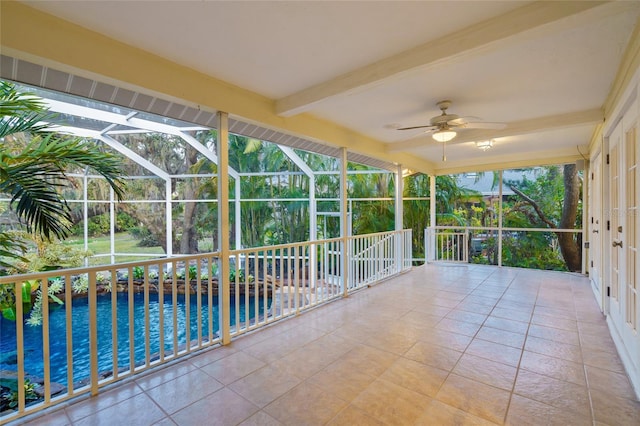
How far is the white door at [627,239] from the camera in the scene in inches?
87.8

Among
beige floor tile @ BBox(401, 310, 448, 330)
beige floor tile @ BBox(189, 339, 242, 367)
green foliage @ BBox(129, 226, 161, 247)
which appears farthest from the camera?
green foliage @ BBox(129, 226, 161, 247)

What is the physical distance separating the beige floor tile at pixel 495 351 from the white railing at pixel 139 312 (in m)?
1.77

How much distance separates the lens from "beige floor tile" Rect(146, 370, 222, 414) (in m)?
1.97

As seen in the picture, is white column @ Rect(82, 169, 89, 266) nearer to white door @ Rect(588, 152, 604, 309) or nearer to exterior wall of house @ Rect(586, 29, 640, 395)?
exterior wall of house @ Rect(586, 29, 640, 395)

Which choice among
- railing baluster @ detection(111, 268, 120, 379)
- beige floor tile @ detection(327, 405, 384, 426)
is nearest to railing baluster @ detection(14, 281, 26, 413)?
railing baluster @ detection(111, 268, 120, 379)

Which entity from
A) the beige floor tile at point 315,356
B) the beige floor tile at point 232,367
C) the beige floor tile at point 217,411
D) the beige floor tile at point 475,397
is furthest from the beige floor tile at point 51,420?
the beige floor tile at point 475,397

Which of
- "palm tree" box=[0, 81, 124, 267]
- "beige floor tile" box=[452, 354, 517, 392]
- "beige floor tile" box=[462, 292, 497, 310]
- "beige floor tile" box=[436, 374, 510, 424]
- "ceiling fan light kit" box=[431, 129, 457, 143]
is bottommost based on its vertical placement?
"beige floor tile" box=[436, 374, 510, 424]

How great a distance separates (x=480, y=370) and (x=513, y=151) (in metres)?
5.04

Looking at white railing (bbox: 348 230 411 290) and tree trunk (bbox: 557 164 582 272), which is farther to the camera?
tree trunk (bbox: 557 164 582 272)

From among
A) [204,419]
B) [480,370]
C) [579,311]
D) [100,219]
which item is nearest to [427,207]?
[579,311]

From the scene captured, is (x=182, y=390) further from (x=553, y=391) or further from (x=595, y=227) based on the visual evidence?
(x=595, y=227)

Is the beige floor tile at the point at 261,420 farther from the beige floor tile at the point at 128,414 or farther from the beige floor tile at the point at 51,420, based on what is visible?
the beige floor tile at the point at 51,420

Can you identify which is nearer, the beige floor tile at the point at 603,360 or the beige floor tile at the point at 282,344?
the beige floor tile at the point at 603,360

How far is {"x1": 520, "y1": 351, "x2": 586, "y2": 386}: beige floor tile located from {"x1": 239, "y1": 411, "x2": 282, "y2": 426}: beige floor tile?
197 centimetres
